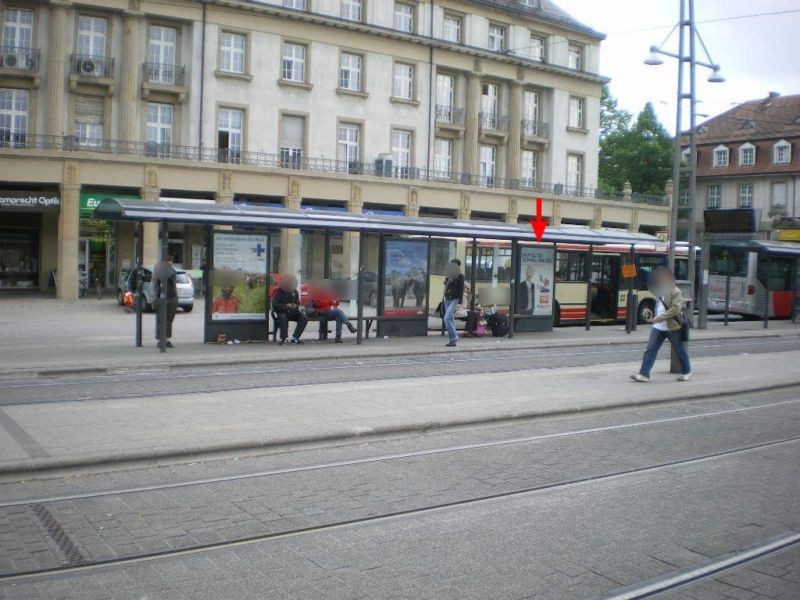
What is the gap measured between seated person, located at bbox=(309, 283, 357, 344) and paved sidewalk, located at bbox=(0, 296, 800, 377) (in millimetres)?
504

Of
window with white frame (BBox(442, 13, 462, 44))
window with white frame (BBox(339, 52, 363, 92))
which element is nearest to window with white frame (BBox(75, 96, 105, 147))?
window with white frame (BBox(339, 52, 363, 92))

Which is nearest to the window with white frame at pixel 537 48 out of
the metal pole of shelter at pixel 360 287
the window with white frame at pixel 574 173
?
the window with white frame at pixel 574 173

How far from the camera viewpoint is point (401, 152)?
46906 millimetres

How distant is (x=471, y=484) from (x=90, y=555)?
11.0ft

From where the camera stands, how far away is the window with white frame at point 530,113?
171ft

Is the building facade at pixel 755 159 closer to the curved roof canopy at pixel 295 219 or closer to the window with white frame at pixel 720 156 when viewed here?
the window with white frame at pixel 720 156

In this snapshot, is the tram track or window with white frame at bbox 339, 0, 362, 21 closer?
the tram track

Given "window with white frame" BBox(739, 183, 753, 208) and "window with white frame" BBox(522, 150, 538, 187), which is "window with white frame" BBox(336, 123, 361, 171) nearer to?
"window with white frame" BBox(522, 150, 538, 187)

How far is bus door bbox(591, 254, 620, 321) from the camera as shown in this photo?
28656 mm

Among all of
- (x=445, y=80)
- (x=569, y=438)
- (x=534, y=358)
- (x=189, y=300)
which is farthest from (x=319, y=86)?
(x=569, y=438)

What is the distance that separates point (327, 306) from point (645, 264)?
14.5 metres

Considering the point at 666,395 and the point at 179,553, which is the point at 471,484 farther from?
the point at 666,395

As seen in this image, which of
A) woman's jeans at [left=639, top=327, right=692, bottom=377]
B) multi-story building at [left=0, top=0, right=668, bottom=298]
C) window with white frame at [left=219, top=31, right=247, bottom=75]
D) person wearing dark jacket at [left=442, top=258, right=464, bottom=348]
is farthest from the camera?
window with white frame at [left=219, top=31, right=247, bottom=75]

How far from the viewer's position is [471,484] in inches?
303
